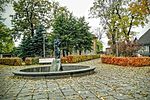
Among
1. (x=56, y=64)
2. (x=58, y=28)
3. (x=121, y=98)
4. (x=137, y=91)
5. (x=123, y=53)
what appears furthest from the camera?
(x=58, y=28)

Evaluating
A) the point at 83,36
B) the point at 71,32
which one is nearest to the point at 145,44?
the point at 83,36

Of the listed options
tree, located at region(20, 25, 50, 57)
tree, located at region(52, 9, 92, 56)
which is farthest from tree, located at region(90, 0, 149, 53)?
tree, located at region(20, 25, 50, 57)

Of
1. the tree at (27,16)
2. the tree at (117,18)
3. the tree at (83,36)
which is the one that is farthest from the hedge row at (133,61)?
the tree at (27,16)

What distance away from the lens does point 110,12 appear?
40562 millimetres

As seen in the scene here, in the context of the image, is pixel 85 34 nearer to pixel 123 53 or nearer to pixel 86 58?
pixel 86 58

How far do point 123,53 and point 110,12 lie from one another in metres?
7.22

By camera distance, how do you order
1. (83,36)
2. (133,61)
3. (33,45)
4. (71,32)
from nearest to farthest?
(133,61), (33,45), (71,32), (83,36)

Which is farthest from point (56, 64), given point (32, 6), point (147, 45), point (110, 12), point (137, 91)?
point (147, 45)

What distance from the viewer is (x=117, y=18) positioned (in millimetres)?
38281

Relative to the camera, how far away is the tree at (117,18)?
123 ft

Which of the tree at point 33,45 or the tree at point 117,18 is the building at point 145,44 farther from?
the tree at point 33,45

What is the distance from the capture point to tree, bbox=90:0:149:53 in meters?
37.5

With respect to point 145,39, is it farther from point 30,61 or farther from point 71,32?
point 30,61

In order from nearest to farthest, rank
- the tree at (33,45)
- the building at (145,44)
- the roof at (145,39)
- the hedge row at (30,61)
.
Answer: the hedge row at (30,61), the tree at (33,45), the building at (145,44), the roof at (145,39)
